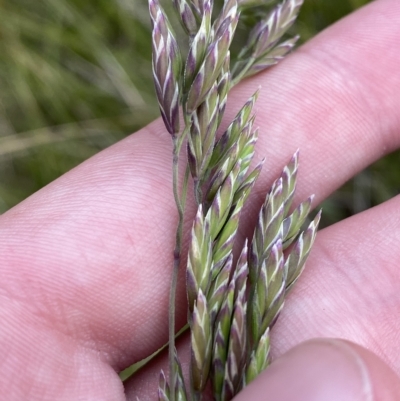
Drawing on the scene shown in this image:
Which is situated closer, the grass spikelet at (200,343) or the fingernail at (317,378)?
the fingernail at (317,378)

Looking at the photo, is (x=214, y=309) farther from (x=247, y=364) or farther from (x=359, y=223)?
(x=359, y=223)

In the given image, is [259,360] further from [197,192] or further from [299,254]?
[197,192]

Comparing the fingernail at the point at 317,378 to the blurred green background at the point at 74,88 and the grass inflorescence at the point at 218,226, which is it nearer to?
the grass inflorescence at the point at 218,226

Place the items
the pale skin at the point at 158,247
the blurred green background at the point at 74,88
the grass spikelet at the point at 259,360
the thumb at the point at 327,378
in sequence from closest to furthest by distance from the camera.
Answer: the thumb at the point at 327,378
the grass spikelet at the point at 259,360
the pale skin at the point at 158,247
the blurred green background at the point at 74,88

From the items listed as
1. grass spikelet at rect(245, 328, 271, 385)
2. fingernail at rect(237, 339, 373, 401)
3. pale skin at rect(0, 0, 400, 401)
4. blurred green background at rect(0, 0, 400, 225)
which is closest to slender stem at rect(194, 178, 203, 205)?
pale skin at rect(0, 0, 400, 401)

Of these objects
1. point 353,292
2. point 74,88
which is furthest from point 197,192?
point 74,88

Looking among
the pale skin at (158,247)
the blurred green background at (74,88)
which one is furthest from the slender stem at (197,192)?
the blurred green background at (74,88)

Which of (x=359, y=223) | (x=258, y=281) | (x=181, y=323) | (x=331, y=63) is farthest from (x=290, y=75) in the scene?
(x=181, y=323)

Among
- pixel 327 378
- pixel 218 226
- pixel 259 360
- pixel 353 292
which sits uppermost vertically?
pixel 218 226
